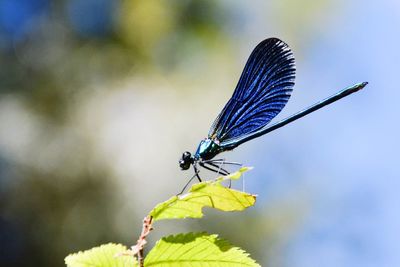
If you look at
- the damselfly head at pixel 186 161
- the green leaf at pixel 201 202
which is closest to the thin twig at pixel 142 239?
the green leaf at pixel 201 202

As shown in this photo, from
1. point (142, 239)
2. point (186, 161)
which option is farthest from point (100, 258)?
point (186, 161)

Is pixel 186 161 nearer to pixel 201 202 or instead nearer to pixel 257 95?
pixel 257 95

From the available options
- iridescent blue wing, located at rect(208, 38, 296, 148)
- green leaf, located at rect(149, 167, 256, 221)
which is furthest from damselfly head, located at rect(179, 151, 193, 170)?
green leaf, located at rect(149, 167, 256, 221)

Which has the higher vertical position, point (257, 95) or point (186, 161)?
point (257, 95)

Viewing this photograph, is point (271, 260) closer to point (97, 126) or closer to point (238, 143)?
point (97, 126)

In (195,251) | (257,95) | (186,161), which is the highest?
(257,95)

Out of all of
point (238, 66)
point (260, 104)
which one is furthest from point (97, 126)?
point (260, 104)
